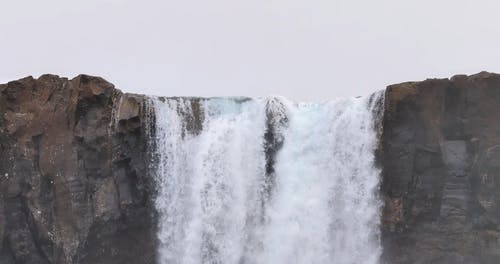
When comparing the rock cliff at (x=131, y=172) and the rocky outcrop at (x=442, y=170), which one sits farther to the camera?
the rock cliff at (x=131, y=172)

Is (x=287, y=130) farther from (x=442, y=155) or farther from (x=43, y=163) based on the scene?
(x=43, y=163)

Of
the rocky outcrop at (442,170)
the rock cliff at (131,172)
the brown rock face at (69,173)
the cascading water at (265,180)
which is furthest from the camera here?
the cascading water at (265,180)

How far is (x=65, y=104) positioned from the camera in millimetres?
22484

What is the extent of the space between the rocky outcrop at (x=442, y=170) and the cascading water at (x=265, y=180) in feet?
2.52

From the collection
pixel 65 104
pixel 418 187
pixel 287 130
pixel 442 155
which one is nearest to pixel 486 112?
pixel 442 155

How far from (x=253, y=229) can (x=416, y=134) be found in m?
7.12

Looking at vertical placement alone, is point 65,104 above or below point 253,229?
above

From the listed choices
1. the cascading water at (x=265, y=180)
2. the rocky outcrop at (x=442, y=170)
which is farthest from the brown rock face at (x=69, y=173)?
the rocky outcrop at (x=442, y=170)

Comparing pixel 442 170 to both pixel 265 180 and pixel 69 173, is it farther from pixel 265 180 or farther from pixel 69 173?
pixel 69 173

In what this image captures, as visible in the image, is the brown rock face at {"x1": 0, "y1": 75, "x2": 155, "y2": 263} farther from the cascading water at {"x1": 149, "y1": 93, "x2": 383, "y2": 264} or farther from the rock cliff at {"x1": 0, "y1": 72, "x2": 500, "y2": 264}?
the cascading water at {"x1": 149, "y1": 93, "x2": 383, "y2": 264}

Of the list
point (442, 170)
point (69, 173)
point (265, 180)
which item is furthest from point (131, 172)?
point (442, 170)

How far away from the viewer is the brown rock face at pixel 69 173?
22.0 meters

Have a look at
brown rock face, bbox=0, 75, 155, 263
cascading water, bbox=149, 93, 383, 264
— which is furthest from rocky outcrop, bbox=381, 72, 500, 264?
brown rock face, bbox=0, 75, 155, 263

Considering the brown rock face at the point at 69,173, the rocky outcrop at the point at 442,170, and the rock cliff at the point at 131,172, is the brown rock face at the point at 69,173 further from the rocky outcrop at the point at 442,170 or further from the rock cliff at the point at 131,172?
the rocky outcrop at the point at 442,170
